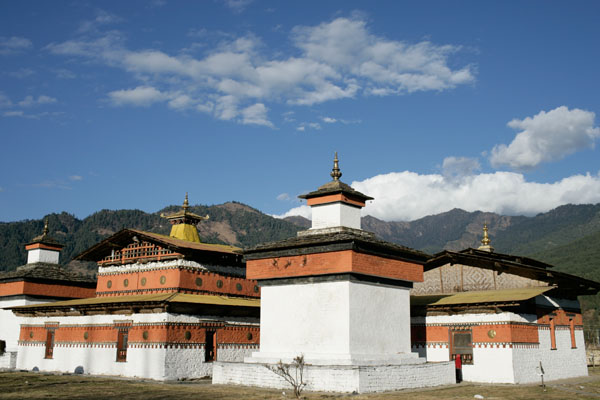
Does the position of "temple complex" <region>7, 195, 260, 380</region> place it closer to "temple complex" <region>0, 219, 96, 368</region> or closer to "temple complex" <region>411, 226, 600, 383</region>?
"temple complex" <region>0, 219, 96, 368</region>

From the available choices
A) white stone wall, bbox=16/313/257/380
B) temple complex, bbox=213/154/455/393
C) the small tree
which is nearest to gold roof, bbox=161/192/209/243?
white stone wall, bbox=16/313/257/380

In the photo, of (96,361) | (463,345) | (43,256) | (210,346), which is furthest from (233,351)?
(43,256)

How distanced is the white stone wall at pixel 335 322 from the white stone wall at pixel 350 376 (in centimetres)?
97

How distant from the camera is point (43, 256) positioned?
139 ft

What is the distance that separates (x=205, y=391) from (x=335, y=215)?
895cm

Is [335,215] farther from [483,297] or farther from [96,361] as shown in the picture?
[96,361]

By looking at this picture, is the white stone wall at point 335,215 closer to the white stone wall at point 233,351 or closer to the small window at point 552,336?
the white stone wall at point 233,351

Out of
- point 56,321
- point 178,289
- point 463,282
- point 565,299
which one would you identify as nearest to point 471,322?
point 463,282

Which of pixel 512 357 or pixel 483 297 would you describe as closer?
pixel 512 357

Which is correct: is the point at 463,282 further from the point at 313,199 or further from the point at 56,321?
the point at 56,321

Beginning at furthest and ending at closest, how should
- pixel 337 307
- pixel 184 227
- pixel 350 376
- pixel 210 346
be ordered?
pixel 184 227 < pixel 210 346 < pixel 337 307 < pixel 350 376

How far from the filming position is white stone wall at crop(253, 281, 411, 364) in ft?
73.3

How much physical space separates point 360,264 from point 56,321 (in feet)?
68.0

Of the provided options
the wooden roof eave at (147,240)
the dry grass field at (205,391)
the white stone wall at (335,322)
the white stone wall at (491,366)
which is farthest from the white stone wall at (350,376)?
the wooden roof eave at (147,240)
